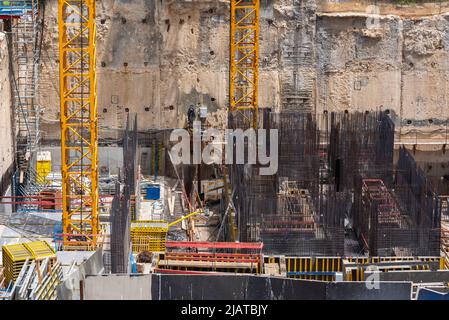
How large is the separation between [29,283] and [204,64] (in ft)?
54.1

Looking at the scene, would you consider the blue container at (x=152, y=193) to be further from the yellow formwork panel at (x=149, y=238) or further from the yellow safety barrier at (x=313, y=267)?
the yellow safety barrier at (x=313, y=267)

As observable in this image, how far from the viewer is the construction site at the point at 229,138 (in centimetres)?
2291

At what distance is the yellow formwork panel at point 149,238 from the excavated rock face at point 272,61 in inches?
362

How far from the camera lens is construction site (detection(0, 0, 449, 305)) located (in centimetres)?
2291

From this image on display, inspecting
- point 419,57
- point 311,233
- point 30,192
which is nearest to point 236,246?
point 311,233

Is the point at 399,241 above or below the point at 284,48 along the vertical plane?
below

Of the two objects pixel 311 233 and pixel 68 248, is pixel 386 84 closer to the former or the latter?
pixel 311 233

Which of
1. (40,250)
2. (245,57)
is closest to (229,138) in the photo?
(245,57)

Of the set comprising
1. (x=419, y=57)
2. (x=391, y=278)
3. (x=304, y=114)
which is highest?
(x=419, y=57)

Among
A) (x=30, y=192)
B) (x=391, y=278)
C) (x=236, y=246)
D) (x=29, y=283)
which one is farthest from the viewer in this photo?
(x=30, y=192)

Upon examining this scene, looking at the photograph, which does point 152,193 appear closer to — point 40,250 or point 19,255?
point 40,250

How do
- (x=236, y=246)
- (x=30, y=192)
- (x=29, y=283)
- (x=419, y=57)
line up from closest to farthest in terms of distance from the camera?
1. (x=29, y=283)
2. (x=236, y=246)
3. (x=30, y=192)
4. (x=419, y=57)

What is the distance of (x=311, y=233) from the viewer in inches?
924

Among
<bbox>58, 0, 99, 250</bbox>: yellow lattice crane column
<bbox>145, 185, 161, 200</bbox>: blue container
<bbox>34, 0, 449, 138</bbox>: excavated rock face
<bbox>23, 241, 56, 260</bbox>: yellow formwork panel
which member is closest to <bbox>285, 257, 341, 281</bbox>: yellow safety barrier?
<bbox>58, 0, 99, 250</bbox>: yellow lattice crane column
